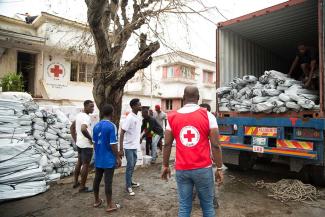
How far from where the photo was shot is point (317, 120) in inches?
166

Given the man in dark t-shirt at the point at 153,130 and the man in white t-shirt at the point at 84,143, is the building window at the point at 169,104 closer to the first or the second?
the man in dark t-shirt at the point at 153,130

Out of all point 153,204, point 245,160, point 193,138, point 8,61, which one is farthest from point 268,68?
point 8,61

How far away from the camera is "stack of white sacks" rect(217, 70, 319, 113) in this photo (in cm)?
459

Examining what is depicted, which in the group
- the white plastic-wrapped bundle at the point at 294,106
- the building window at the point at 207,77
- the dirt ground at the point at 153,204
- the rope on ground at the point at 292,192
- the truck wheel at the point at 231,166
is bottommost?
the dirt ground at the point at 153,204

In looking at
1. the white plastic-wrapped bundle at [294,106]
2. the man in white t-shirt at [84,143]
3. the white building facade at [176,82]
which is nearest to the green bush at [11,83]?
the man in white t-shirt at [84,143]

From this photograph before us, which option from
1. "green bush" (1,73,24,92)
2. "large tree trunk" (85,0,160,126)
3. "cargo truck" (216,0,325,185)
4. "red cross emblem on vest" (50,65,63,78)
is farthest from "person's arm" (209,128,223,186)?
"red cross emblem on vest" (50,65,63,78)

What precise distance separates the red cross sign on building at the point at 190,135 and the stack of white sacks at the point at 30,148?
10.7 feet

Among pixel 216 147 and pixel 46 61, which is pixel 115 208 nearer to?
pixel 216 147

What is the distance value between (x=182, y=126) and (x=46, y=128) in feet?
13.7

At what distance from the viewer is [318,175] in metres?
4.65

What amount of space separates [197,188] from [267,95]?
126 inches

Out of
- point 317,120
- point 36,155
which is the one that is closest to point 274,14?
point 317,120

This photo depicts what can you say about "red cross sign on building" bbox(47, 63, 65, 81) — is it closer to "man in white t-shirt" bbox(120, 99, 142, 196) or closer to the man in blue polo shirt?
"man in white t-shirt" bbox(120, 99, 142, 196)

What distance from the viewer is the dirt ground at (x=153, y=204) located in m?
3.71
